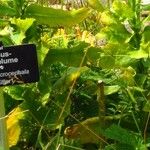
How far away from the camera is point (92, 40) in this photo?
6.51 ft

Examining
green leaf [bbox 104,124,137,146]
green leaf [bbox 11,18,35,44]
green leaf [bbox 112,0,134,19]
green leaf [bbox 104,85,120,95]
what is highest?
green leaf [bbox 112,0,134,19]

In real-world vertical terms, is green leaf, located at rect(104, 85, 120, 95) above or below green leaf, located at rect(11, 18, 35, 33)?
below

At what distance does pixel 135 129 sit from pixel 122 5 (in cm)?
37

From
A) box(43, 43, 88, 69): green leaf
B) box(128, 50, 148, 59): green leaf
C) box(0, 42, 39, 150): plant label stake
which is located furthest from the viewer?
box(43, 43, 88, 69): green leaf

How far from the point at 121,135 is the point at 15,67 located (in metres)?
0.33

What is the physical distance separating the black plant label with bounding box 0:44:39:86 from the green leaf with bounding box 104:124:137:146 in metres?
0.24

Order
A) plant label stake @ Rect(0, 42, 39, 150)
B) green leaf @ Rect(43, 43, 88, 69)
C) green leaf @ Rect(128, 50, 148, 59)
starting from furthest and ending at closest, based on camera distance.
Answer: green leaf @ Rect(43, 43, 88, 69) → green leaf @ Rect(128, 50, 148, 59) → plant label stake @ Rect(0, 42, 39, 150)

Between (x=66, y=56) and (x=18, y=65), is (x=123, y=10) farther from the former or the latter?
(x=18, y=65)

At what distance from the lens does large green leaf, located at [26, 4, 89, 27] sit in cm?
161

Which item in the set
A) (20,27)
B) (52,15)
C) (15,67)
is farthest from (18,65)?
(52,15)

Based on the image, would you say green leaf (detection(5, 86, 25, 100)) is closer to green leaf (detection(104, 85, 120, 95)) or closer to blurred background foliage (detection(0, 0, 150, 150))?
blurred background foliage (detection(0, 0, 150, 150))

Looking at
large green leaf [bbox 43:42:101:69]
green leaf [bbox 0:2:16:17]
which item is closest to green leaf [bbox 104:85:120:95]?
large green leaf [bbox 43:42:101:69]

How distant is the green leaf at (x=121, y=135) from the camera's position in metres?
1.38

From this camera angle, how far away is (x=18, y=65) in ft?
4.57
